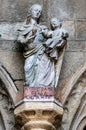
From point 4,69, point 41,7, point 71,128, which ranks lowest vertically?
point 71,128

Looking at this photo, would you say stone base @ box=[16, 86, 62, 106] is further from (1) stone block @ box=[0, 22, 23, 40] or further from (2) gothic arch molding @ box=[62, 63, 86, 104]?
(1) stone block @ box=[0, 22, 23, 40]

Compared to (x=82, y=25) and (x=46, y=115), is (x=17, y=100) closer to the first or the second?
(x=46, y=115)

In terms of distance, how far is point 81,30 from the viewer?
25.6 feet

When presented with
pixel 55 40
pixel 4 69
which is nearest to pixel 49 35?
pixel 55 40

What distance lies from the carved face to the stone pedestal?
0.93 meters

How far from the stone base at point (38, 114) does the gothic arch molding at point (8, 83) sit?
0.21 metres

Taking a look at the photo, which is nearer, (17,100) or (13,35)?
(17,100)

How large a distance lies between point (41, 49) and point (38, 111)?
0.74 meters

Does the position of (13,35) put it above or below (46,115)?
above

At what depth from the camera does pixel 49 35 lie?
742 centimetres

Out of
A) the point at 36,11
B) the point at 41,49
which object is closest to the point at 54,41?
the point at 41,49

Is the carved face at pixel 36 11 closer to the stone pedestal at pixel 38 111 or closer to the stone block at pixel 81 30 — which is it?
the stone block at pixel 81 30

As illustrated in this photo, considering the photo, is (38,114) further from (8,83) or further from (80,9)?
(80,9)

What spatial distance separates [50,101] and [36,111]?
17 centimetres
